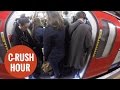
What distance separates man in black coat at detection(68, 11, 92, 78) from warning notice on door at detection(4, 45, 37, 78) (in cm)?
51

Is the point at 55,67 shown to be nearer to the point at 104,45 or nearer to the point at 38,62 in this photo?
the point at 38,62

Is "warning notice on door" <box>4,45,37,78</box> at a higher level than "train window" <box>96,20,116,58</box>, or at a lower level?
lower

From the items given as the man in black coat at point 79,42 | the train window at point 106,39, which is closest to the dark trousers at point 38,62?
→ the man in black coat at point 79,42

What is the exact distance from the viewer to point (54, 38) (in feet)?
24.6

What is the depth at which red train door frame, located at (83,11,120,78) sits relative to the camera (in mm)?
7547

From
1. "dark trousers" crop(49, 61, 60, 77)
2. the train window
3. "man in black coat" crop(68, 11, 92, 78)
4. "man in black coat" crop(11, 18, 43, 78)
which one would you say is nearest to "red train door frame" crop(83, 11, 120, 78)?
the train window

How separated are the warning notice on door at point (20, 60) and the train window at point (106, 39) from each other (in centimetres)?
89

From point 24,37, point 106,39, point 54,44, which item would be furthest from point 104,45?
point 24,37

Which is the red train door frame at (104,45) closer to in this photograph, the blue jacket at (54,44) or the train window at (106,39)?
the train window at (106,39)

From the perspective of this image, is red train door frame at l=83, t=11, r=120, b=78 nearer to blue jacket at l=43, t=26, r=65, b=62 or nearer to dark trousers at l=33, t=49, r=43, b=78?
blue jacket at l=43, t=26, r=65, b=62
